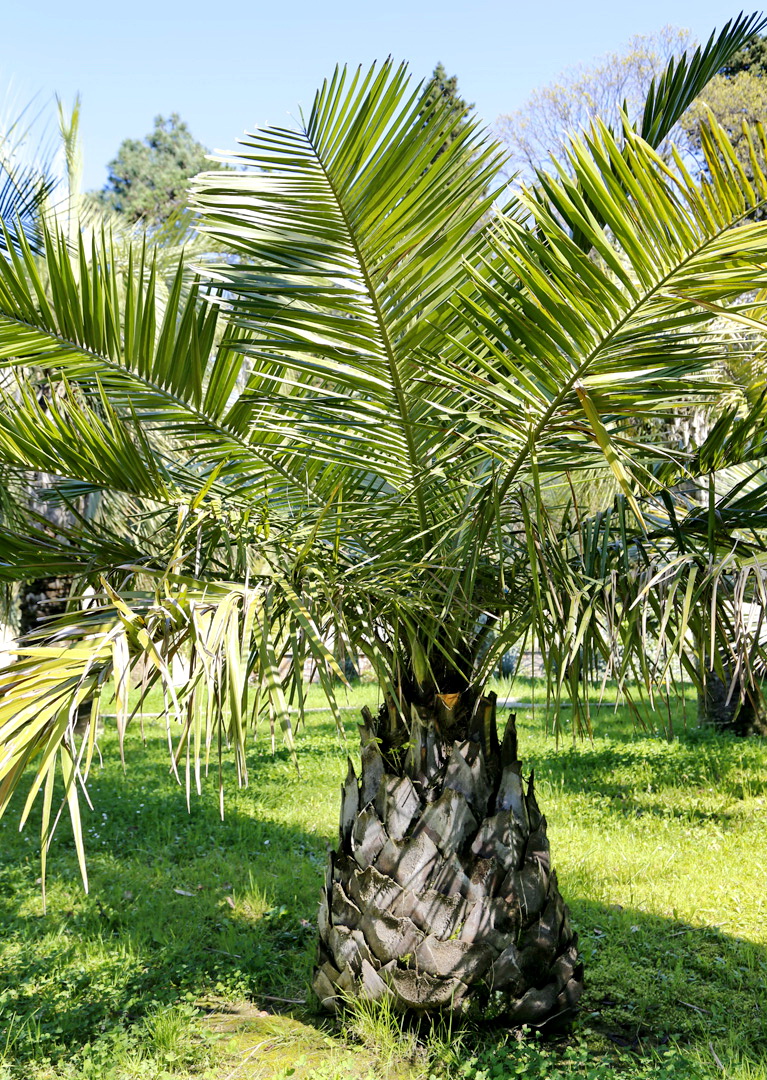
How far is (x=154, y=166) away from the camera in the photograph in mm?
29797

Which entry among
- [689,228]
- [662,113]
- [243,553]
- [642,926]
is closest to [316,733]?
[642,926]

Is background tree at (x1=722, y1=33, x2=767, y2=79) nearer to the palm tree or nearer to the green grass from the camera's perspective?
the green grass

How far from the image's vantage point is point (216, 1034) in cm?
302

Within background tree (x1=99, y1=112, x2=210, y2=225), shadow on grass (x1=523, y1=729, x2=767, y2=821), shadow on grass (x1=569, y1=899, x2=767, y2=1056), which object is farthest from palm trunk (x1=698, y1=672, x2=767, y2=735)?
background tree (x1=99, y1=112, x2=210, y2=225)

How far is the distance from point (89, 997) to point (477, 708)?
196cm

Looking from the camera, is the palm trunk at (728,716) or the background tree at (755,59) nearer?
the palm trunk at (728,716)

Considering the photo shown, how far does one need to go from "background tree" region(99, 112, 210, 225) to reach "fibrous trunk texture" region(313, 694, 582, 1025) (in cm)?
2789

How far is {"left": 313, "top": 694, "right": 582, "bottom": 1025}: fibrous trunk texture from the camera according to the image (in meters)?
2.73

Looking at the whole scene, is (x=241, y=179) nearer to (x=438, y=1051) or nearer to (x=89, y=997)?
(x=438, y=1051)

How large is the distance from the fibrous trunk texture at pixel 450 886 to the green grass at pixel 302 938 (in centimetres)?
15

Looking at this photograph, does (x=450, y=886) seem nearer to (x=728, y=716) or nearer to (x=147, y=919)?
(x=147, y=919)

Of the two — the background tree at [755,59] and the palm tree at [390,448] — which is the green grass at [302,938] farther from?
the background tree at [755,59]

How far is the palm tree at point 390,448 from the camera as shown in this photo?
1840 mm

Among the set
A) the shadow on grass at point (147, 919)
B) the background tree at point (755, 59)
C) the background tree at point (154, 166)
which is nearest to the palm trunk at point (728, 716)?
the shadow on grass at point (147, 919)
